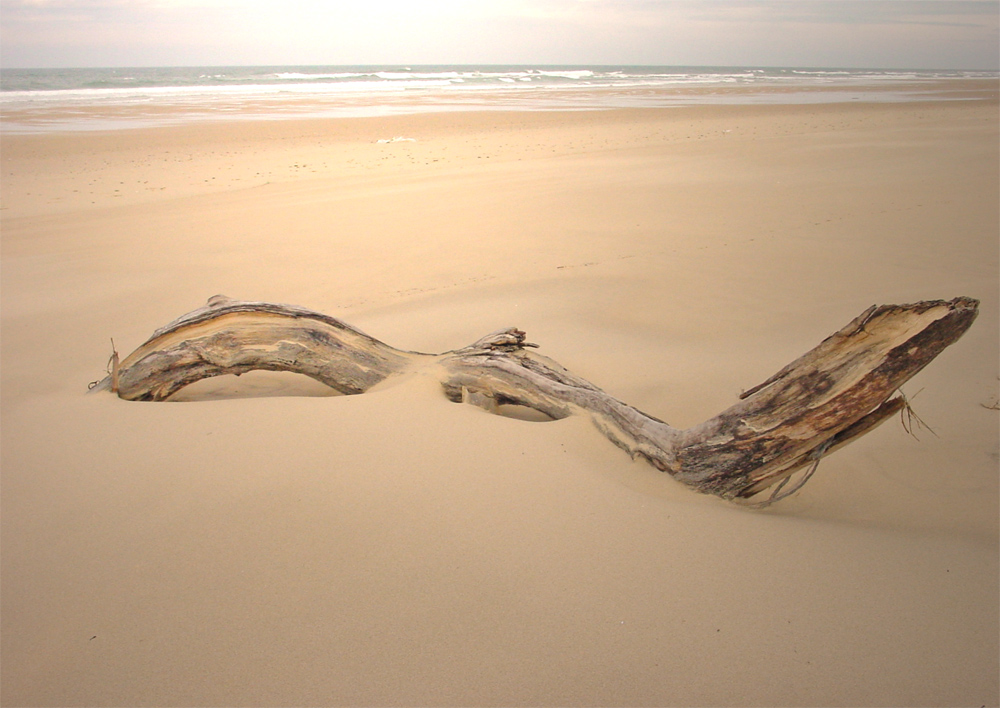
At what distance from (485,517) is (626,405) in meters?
1.00

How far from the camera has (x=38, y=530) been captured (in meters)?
2.21

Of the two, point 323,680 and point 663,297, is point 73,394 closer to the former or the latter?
point 323,680

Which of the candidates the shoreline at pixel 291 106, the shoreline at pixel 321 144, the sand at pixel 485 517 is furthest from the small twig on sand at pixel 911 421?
the shoreline at pixel 291 106

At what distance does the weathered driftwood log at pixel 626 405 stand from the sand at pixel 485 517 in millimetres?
174

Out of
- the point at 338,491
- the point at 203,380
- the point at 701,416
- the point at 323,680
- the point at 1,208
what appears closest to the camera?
the point at 323,680

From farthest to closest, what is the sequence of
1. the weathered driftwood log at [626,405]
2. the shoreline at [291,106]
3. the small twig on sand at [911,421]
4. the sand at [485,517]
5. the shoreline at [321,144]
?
the shoreline at [291,106] → the shoreline at [321,144] → the small twig on sand at [911,421] → the weathered driftwood log at [626,405] → the sand at [485,517]

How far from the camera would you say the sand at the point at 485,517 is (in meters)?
1.68

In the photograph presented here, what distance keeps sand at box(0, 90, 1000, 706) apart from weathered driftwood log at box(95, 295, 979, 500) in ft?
0.57

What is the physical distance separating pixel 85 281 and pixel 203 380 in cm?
323

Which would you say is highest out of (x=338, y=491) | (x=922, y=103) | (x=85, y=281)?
(x=922, y=103)

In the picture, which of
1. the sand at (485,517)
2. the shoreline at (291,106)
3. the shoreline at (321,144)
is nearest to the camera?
the sand at (485,517)

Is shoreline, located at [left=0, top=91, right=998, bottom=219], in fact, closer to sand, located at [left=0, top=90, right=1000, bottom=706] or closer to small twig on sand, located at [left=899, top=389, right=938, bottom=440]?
sand, located at [left=0, top=90, right=1000, bottom=706]

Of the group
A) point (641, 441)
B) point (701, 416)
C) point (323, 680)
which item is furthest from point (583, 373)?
point (323, 680)

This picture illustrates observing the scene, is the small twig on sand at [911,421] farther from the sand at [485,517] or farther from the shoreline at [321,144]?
the shoreline at [321,144]
